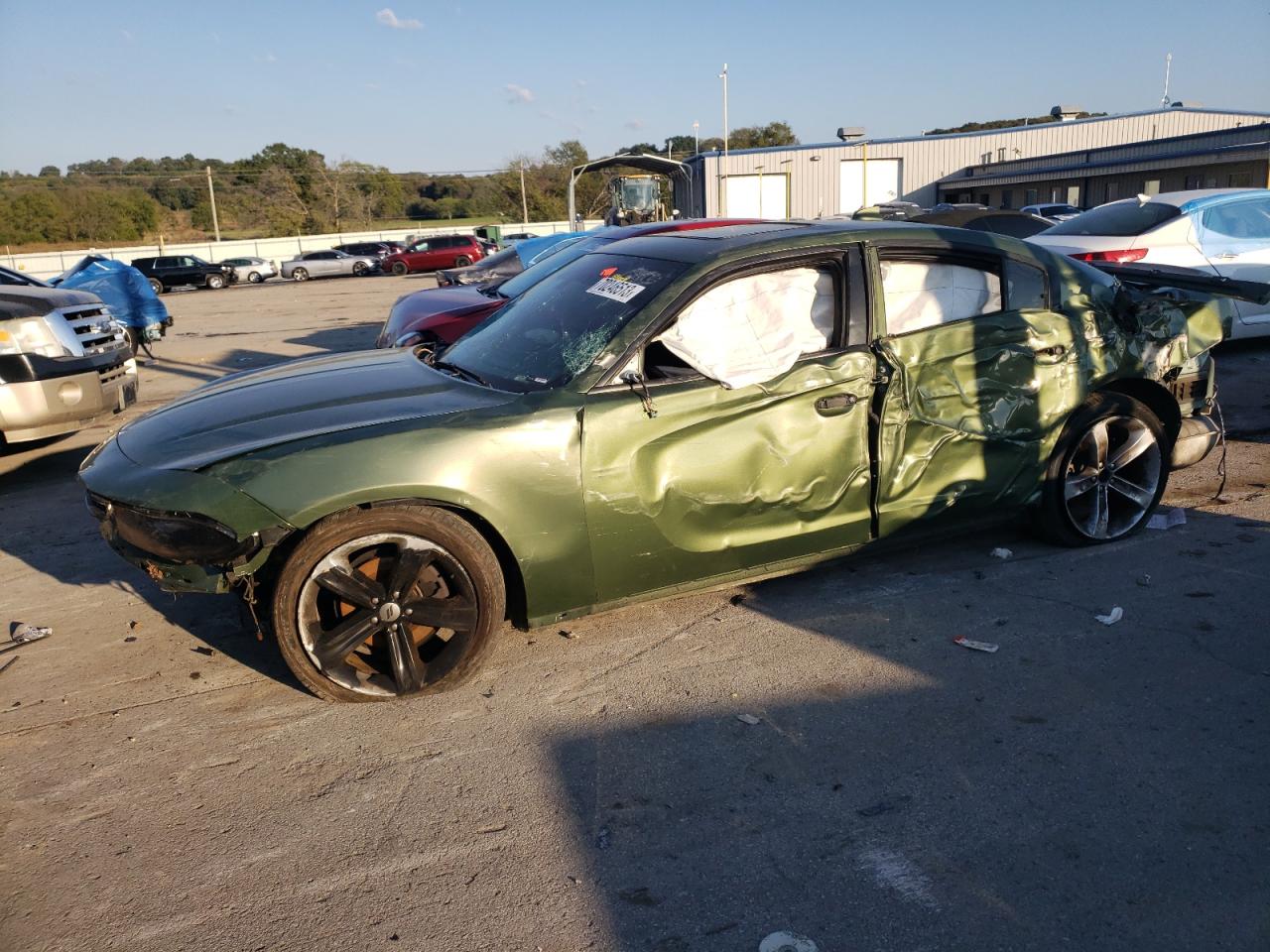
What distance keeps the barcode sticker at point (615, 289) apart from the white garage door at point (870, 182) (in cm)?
4235

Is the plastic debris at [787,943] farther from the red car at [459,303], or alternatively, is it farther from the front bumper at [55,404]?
the front bumper at [55,404]

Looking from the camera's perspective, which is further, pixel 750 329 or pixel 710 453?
pixel 750 329

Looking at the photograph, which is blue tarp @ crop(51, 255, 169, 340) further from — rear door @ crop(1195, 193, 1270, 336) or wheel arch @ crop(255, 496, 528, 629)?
rear door @ crop(1195, 193, 1270, 336)

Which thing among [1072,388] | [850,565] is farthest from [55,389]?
[1072,388]

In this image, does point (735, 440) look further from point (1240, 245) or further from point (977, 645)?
point (1240, 245)

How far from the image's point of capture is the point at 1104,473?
4863mm

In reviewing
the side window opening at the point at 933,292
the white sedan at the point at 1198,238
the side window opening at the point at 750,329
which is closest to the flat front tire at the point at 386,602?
the side window opening at the point at 750,329

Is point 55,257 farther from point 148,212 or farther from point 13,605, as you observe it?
point 13,605

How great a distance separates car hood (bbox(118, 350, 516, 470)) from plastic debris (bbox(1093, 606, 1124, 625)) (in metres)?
2.70

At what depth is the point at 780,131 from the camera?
91.6 metres

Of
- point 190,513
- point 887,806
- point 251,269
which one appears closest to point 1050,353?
point 887,806

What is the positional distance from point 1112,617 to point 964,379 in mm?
1217

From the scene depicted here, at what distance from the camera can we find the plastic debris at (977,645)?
3.91 meters

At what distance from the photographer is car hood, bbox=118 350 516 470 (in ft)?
11.6
